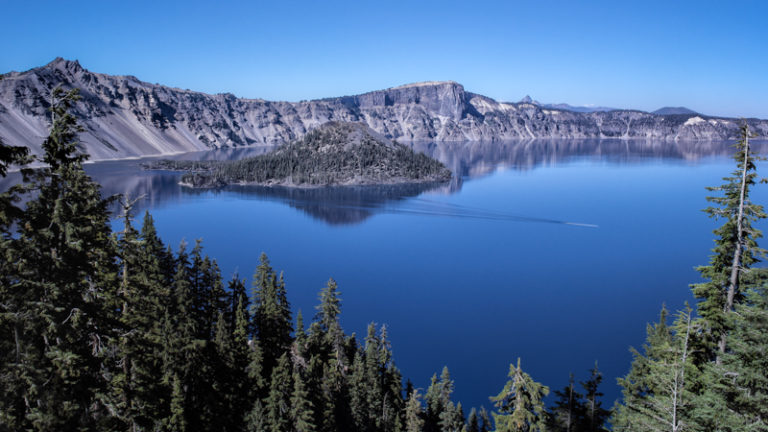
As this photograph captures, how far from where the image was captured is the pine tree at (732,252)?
53.2 ft

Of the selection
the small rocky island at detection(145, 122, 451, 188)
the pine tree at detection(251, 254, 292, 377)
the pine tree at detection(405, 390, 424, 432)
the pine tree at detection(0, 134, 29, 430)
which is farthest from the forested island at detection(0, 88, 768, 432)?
the small rocky island at detection(145, 122, 451, 188)

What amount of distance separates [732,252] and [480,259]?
5514 cm

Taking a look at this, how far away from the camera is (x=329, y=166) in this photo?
16912cm

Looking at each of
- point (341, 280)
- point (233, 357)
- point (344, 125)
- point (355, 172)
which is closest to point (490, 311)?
point (341, 280)

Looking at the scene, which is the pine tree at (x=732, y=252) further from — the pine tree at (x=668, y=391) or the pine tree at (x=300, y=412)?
the pine tree at (x=300, y=412)

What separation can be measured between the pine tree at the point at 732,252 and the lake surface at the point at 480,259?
23753 millimetres

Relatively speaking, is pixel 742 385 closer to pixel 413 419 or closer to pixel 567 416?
pixel 567 416

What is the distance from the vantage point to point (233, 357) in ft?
Result: 94.7

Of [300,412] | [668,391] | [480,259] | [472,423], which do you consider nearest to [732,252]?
[668,391]

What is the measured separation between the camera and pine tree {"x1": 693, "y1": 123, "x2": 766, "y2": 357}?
1622 centimetres

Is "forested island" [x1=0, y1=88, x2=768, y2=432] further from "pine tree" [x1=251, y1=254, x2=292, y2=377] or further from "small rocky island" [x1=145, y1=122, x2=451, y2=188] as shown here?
"small rocky island" [x1=145, y1=122, x2=451, y2=188]

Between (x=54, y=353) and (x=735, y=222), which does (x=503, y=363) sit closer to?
(x=735, y=222)

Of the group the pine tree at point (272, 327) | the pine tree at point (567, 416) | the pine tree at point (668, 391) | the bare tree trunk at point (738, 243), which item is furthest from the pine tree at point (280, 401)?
the bare tree trunk at point (738, 243)

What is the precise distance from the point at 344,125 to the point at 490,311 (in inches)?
6202
